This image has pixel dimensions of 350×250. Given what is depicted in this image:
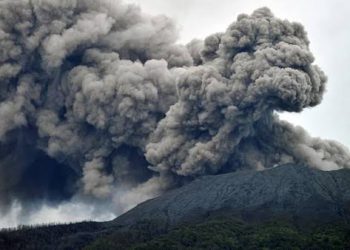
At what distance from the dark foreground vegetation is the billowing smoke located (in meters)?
7.38

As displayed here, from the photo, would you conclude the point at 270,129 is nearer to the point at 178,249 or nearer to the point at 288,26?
the point at 288,26

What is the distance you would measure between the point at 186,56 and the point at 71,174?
17.6m

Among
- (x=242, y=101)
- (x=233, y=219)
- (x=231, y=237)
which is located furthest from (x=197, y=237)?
(x=242, y=101)

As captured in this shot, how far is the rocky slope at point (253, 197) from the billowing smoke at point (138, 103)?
2.18 meters

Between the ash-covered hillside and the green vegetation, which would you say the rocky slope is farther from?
the green vegetation

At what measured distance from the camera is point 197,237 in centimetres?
9556

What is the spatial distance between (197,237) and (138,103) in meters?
18.0

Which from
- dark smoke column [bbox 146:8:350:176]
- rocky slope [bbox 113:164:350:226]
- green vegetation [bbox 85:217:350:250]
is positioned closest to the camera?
green vegetation [bbox 85:217:350:250]

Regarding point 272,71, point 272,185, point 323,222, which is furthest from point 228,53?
point 323,222

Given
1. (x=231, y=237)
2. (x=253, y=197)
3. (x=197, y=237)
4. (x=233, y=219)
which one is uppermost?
(x=253, y=197)

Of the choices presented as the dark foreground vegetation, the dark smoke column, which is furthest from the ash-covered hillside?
the dark smoke column

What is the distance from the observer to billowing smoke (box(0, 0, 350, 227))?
105000 millimetres

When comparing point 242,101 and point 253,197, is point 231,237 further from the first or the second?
point 242,101

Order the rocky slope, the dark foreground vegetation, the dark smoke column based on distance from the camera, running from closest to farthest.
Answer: the dark foreground vegetation → the rocky slope → the dark smoke column
